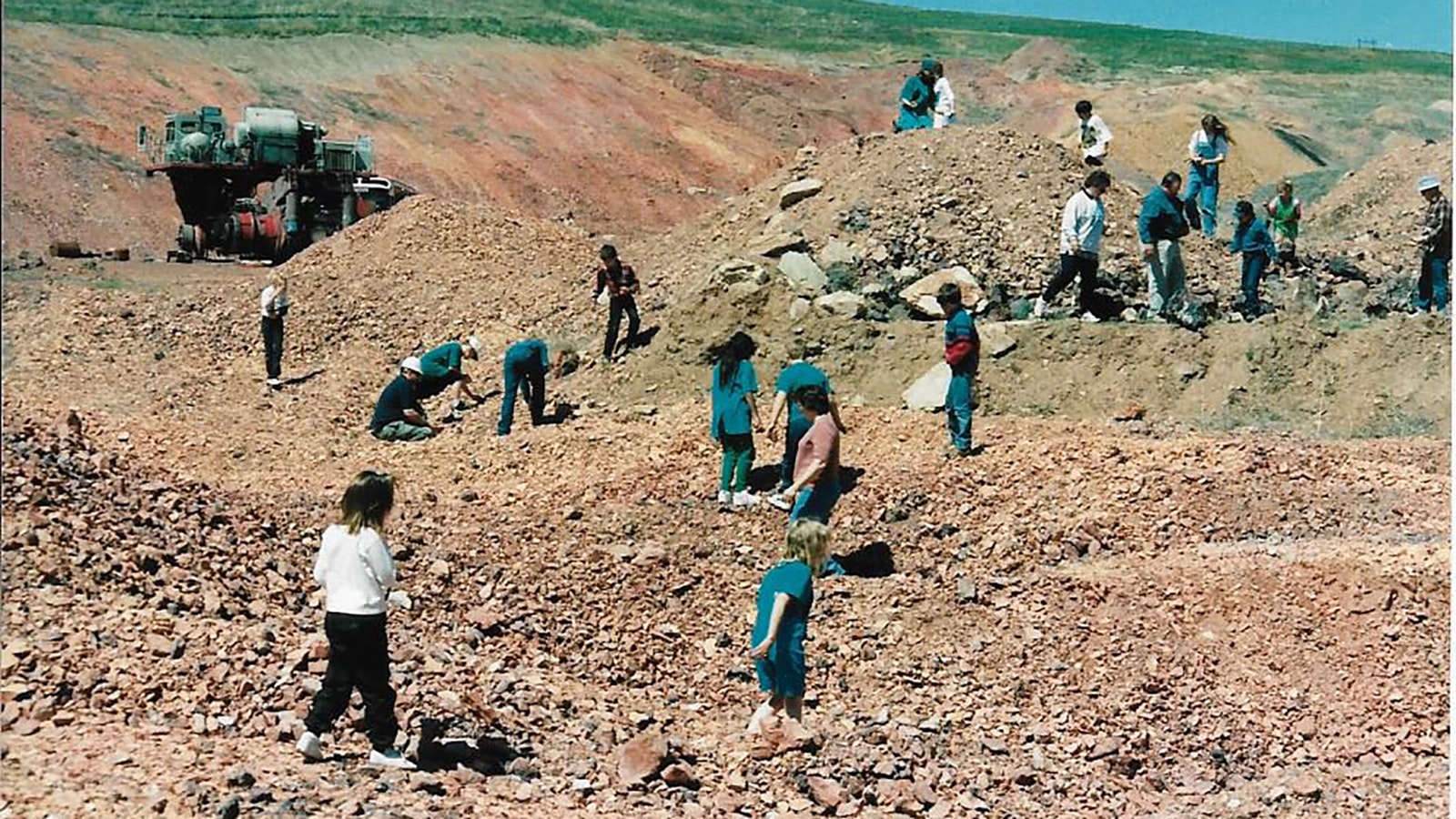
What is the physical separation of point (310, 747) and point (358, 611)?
667mm

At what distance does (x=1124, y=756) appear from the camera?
8.00 metres

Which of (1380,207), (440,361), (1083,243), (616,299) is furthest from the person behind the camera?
(1380,207)

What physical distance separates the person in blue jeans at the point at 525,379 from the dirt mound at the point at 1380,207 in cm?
1064

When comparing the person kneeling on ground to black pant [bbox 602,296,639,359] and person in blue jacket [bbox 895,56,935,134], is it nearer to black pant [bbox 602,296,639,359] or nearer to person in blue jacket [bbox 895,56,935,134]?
black pant [bbox 602,296,639,359]

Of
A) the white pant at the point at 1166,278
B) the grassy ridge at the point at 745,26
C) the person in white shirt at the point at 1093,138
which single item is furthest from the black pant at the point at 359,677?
the grassy ridge at the point at 745,26

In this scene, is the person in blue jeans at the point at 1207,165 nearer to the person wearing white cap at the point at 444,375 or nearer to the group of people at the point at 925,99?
the group of people at the point at 925,99

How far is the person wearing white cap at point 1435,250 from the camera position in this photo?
14719mm

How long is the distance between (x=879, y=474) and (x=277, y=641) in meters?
5.26

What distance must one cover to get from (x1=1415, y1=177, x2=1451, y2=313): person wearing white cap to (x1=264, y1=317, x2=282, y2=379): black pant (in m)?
10.9

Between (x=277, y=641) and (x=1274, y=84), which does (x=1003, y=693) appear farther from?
(x=1274, y=84)

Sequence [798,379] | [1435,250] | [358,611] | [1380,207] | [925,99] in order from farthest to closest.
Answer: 1. [1380,207]
2. [925,99]
3. [1435,250]
4. [798,379]
5. [358,611]

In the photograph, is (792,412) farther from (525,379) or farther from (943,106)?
(943,106)

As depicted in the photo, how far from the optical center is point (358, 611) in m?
6.48

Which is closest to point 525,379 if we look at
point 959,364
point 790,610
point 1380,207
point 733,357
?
point 733,357
